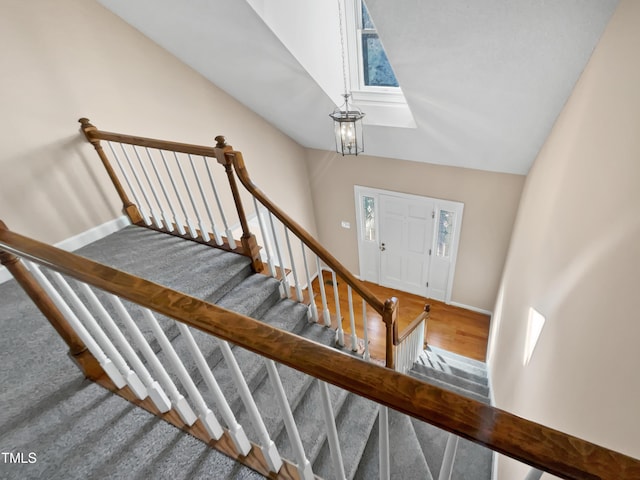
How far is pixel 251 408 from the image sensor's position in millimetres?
1069

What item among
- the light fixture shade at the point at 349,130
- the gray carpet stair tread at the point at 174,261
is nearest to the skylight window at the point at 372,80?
the light fixture shade at the point at 349,130

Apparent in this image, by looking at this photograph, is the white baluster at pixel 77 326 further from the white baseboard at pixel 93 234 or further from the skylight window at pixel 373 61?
the skylight window at pixel 373 61

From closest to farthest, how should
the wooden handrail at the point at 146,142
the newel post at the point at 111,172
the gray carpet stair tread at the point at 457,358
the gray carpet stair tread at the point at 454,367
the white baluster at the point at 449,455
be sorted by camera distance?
the white baluster at the point at 449,455 → the wooden handrail at the point at 146,142 → the newel post at the point at 111,172 → the gray carpet stair tread at the point at 454,367 → the gray carpet stair tread at the point at 457,358

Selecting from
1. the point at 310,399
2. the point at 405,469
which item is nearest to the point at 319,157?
the point at 310,399

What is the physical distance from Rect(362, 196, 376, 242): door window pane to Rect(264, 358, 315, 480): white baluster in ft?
14.4

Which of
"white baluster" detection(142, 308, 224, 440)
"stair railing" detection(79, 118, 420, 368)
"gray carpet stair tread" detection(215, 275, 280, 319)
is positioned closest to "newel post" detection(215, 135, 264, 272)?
"stair railing" detection(79, 118, 420, 368)

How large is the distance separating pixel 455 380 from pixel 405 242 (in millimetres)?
2300

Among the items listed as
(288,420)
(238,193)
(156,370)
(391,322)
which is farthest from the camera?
(238,193)

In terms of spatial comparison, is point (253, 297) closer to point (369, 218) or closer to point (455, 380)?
point (455, 380)

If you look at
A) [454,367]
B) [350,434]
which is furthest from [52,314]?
[454,367]

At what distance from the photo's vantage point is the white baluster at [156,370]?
1.09m

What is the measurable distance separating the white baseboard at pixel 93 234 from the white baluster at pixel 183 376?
211cm

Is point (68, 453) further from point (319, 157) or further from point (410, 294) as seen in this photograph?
point (410, 294)

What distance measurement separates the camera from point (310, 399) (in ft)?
6.54
